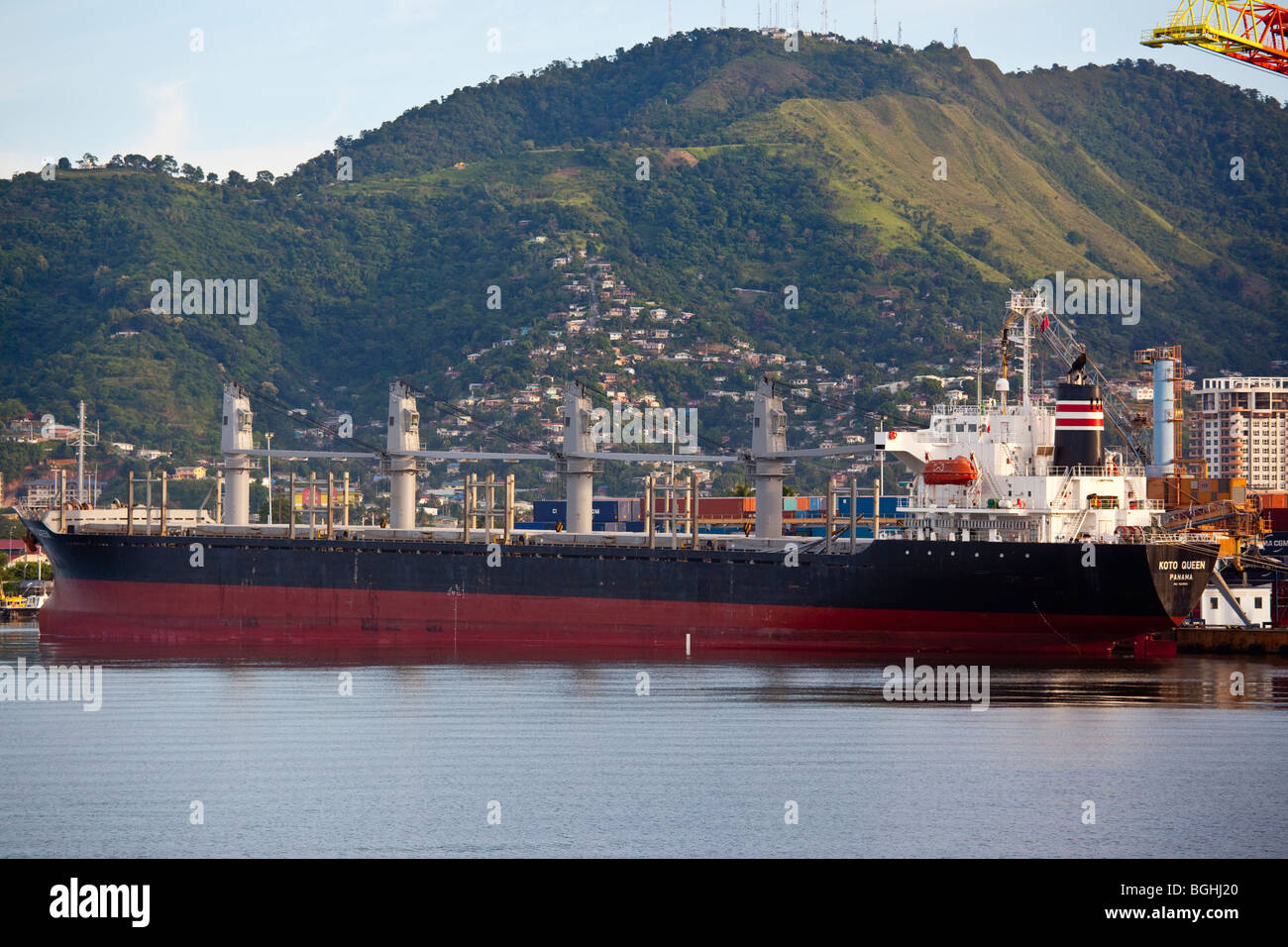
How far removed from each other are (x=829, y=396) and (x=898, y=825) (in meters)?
99.1

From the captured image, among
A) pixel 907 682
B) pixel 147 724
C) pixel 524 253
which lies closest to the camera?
pixel 147 724

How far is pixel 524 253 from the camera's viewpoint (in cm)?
14350

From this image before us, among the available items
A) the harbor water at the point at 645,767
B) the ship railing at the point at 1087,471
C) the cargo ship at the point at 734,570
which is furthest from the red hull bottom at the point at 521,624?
the ship railing at the point at 1087,471

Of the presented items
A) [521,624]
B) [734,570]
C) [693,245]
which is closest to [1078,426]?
[734,570]

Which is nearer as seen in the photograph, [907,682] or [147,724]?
[147,724]

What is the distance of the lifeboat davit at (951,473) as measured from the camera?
154 ft

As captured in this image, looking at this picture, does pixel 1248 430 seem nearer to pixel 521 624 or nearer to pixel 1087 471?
pixel 1087 471

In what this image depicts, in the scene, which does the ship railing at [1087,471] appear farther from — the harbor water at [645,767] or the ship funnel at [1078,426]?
the harbor water at [645,767]

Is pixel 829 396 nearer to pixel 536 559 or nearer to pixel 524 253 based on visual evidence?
pixel 524 253

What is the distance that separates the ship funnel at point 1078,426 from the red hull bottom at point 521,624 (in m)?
4.76

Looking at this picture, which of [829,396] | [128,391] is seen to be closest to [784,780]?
[829,396]

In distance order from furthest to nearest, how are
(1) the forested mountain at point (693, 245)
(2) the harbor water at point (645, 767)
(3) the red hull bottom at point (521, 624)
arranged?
(1) the forested mountain at point (693, 245)
(3) the red hull bottom at point (521, 624)
(2) the harbor water at point (645, 767)

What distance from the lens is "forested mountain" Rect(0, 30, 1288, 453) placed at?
13400 centimetres

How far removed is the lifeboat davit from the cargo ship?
71mm
